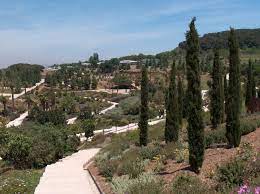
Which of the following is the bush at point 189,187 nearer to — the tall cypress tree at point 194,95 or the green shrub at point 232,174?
the green shrub at point 232,174

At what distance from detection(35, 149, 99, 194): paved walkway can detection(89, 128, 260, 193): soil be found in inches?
22.9

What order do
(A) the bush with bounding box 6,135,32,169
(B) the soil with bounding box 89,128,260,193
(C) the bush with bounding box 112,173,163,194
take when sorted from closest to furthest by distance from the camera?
1. (C) the bush with bounding box 112,173,163,194
2. (B) the soil with bounding box 89,128,260,193
3. (A) the bush with bounding box 6,135,32,169

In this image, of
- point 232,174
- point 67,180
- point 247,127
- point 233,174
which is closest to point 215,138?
point 247,127

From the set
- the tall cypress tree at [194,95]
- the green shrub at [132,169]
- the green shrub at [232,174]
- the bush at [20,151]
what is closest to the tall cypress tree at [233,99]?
the tall cypress tree at [194,95]

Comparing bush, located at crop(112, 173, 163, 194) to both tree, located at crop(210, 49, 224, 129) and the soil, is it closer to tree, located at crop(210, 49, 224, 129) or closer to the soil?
the soil

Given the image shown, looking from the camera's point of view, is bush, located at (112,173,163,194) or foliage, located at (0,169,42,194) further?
foliage, located at (0,169,42,194)

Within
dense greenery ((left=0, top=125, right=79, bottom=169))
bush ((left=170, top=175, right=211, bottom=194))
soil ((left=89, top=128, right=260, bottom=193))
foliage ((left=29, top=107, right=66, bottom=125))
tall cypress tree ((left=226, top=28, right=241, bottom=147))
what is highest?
tall cypress tree ((left=226, top=28, right=241, bottom=147))

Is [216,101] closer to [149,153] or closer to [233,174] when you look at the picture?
[149,153]

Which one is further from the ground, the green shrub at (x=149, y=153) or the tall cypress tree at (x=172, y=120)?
the tall cypress tree at (x=172, y=120)

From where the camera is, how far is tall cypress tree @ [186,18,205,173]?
752 inches

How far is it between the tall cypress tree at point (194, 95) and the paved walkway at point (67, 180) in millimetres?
4503

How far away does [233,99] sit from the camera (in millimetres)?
22406

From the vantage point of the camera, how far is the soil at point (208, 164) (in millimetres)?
17986

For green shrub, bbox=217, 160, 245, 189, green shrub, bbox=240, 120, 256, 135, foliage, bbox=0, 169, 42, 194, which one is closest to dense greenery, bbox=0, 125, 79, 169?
foliage, bbox=0, 169, 42, 194
